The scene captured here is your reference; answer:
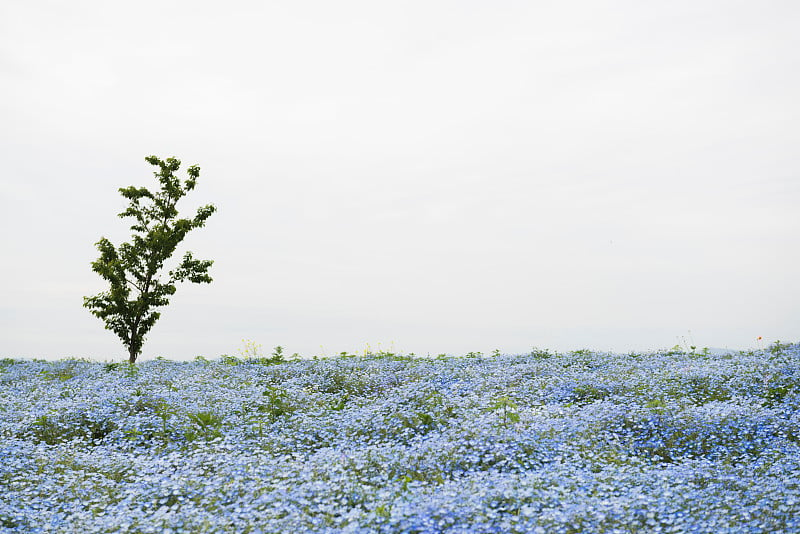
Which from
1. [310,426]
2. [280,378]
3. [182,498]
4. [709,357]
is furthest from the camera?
[709,357]

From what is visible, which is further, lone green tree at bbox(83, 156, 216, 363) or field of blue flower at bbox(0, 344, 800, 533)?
lone green tree at bbox(83, 156, 216, 363)

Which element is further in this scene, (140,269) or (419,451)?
(140,269)

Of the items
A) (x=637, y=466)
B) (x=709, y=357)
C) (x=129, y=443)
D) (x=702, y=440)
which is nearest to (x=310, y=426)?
(x=129, y=443)

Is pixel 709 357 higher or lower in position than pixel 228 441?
higher

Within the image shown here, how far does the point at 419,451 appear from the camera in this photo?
7391 mm

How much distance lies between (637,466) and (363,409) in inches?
154

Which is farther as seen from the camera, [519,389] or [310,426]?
[519,389]

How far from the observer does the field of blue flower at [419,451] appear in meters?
5.75

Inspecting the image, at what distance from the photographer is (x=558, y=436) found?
308 inches

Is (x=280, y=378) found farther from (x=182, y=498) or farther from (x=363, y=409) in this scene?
(x=182, y=498)

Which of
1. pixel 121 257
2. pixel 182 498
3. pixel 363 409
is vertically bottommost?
pixel 182 498

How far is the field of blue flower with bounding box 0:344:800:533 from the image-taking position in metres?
5.75

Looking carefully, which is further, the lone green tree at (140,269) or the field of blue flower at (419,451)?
the lone green tree at (140,269)

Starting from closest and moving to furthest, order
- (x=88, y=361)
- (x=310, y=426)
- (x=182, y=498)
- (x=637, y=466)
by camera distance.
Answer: (x=182, y=498) → (x=637, y=466) → (x=310, y=426) → (x=88, y=361)
